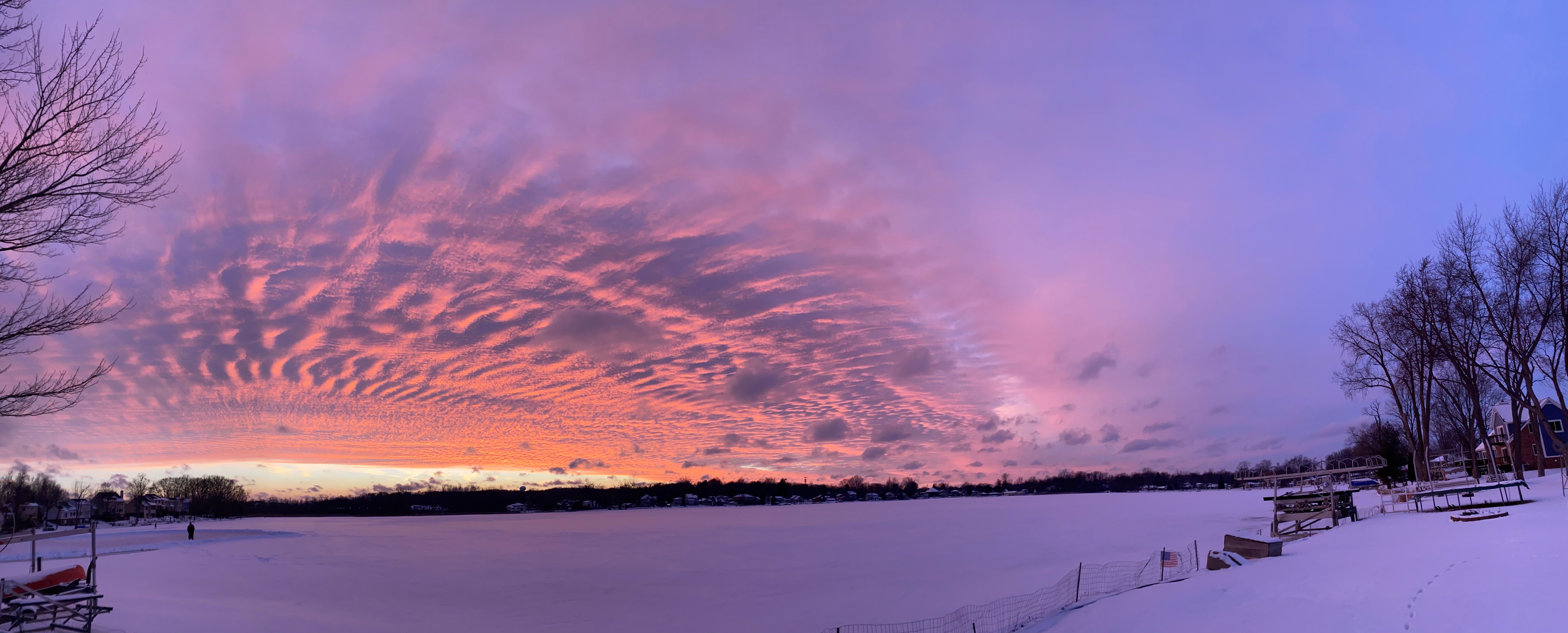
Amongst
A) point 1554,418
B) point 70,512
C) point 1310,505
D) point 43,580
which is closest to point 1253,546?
point 1310,505

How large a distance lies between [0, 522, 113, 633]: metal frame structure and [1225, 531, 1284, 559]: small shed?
1098 inches

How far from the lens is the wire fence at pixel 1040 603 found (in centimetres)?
2073

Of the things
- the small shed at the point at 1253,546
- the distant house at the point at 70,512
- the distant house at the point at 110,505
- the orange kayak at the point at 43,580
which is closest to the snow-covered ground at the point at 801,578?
the small shed at the point at 1253,546

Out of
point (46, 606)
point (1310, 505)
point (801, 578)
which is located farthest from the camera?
point (1310, 505)

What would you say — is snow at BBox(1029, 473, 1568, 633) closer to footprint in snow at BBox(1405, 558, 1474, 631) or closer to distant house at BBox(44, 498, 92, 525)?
footprint in snow at BBox(1405, 558, 1474, 631)

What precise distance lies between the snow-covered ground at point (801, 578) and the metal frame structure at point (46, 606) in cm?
327

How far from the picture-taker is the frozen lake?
24812mm

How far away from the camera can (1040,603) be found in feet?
80.0

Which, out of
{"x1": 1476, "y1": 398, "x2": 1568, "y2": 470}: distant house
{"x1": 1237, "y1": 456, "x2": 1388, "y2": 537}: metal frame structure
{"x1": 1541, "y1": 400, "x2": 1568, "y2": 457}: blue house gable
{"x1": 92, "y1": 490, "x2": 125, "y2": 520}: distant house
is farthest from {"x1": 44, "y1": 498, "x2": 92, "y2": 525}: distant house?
{"x1": 1541, "y1": 400, "x2": 1568, "y2": 457}: blue house gable

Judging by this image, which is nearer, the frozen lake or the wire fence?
the wire fence

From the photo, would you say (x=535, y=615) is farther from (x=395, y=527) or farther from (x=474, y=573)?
(x=395, y=527)

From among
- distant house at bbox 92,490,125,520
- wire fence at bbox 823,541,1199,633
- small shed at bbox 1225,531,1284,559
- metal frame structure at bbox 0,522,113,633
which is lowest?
distant house at bbox 92,490,125,520

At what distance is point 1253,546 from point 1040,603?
22.4 ft

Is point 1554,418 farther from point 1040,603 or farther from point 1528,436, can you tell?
point 1040,603
